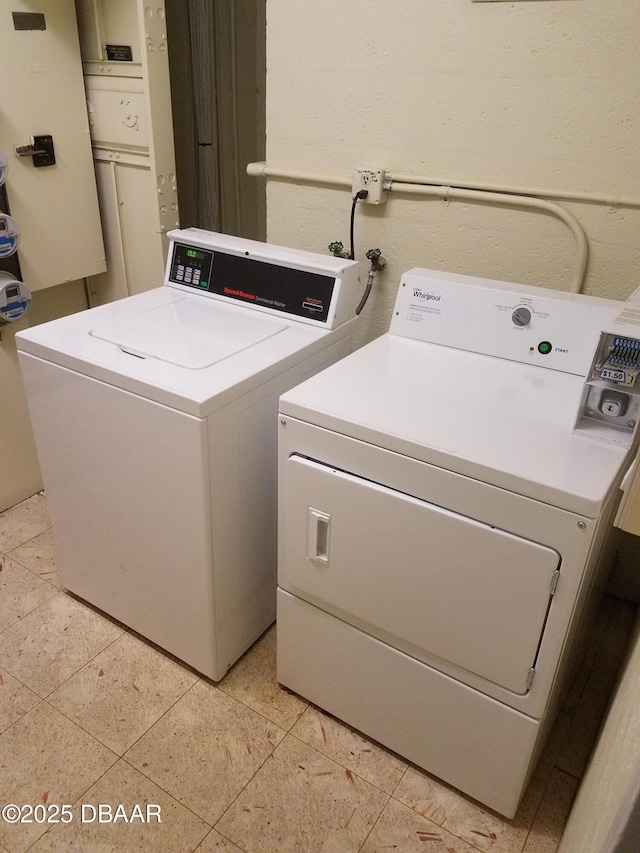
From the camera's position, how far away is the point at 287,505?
149 cm

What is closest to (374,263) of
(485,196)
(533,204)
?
(485,196)

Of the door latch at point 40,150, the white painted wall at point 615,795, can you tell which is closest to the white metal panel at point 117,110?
the door latch at point 40,150

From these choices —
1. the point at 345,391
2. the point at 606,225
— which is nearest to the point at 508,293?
the point at 606,225

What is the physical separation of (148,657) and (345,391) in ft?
3.47

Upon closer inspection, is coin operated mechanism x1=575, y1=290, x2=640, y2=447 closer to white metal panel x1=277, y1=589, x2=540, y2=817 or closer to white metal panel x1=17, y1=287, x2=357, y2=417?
white metal panel x1=277, y1=589, x2=540, y2=817

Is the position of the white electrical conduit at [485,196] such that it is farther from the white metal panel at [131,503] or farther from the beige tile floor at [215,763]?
the beige tile floor at [215,763]

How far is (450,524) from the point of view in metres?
1.23

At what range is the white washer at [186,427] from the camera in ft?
4.95

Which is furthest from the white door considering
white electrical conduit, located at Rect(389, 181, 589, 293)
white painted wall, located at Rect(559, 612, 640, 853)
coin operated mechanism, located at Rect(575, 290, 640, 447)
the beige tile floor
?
white painted wall, located at Rect(559, 612, 640, 853)

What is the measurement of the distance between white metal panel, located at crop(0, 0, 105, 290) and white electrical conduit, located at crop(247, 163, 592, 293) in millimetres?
758

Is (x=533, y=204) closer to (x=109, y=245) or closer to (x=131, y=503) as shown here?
(x=131, y=503)

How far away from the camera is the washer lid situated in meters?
1.60

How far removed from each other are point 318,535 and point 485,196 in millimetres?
1075

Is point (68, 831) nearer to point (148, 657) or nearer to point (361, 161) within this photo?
point (148, 657)
